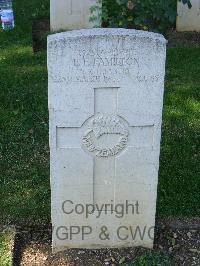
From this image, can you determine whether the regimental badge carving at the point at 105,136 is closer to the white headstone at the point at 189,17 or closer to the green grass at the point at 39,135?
the green grass at the point at 39,135

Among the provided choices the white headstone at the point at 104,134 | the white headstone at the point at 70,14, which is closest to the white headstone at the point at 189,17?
the white headstone at the point at 70,14

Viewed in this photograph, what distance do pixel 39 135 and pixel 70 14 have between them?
339 cm

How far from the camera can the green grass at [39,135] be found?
16.0ft

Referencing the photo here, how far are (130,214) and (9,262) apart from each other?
0.94 m

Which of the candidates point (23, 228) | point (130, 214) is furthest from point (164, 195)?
point (23, 228)

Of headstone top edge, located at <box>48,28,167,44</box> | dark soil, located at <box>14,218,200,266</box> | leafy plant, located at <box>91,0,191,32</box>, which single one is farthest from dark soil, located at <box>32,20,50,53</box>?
headstone top edge, located at <box>48,28,167,44</box>

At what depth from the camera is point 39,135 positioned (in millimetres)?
5957

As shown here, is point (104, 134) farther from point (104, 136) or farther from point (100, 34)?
point (100, 34)

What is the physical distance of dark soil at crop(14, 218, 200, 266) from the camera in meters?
4.17

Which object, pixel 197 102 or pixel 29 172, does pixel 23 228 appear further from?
pixel 197 102

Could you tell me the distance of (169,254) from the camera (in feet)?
14.0

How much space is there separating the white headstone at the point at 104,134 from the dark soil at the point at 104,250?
0.07 metres

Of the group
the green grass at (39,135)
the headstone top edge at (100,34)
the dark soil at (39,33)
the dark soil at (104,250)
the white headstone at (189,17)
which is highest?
the headstone top edge at (100,34)

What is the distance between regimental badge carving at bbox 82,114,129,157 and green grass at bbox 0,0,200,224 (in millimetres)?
1033
